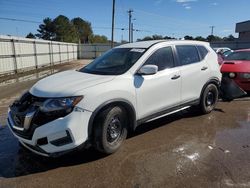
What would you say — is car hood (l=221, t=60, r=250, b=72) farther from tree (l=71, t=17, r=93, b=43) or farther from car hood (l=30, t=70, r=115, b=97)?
tree (l=71, t=17, r=93, b=43)

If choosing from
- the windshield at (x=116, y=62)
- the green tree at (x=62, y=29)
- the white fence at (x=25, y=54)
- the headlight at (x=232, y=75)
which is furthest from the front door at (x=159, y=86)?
the green tree at (x=62, y=29)

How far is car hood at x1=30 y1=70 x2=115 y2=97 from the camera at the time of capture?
11.6 ft

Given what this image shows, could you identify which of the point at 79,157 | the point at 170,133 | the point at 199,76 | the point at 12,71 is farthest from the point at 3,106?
the point at 12,71

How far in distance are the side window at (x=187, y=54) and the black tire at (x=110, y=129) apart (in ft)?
6.39

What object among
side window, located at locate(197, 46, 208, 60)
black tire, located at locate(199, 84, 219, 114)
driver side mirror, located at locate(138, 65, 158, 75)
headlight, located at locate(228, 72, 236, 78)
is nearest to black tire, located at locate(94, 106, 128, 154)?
driver side mirror, located at locate(138, 65, 158, 75)

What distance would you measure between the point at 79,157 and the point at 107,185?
942mm

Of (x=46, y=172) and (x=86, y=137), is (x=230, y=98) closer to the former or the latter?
(x=86, y=137)

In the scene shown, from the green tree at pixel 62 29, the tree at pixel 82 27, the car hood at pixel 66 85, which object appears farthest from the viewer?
the tree at pixel 82 27

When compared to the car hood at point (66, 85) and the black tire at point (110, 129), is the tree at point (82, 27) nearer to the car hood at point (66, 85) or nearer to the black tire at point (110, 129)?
the car hood at point (66, 85)

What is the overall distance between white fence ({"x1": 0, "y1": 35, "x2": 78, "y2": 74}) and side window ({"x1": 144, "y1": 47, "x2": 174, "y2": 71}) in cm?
1367

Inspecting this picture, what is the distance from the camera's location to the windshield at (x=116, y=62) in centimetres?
436

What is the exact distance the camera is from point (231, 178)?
3.25 meters

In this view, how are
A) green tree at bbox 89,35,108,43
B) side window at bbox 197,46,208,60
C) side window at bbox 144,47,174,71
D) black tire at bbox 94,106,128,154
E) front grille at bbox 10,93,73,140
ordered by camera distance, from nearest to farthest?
front grille at bbox 10,93,73,140 → black tire at bbox 94,106,128,154 → side window at bbox 144,47,174,71 → side window at bbox 197,46,208,60 → green tree at bbox 89,35,108,43

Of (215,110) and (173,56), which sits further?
(215,110)
